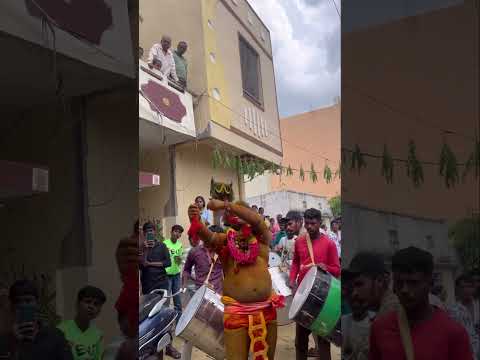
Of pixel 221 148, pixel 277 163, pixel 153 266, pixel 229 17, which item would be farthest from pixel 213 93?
pixel 153 266

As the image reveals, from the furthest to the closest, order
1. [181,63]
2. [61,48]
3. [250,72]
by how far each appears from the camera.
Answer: [250,72] → [181,63] → [61,48]

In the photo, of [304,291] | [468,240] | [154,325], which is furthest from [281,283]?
[468,240]

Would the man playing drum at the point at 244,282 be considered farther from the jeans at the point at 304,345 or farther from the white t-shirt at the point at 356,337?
the white t-shirt at the point at 356,337

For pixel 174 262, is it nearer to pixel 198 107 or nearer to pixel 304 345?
pixel 304 345

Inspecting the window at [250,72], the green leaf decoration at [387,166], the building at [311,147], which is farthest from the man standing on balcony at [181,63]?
the building at [311,147]

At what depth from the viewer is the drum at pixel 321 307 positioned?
339 centimetres

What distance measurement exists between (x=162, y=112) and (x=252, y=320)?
6.71 meters

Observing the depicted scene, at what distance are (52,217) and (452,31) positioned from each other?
1731mm

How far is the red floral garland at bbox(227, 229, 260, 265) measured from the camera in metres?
3.20

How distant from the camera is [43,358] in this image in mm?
1963

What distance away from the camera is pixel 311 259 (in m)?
3.94

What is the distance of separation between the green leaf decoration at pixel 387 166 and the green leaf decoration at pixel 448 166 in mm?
171

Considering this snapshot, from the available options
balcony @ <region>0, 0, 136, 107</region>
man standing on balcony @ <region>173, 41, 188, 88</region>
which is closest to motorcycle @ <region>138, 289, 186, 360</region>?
balcony @ <region>0, 0, 136, 107</region>

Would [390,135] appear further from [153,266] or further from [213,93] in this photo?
[213,93]
